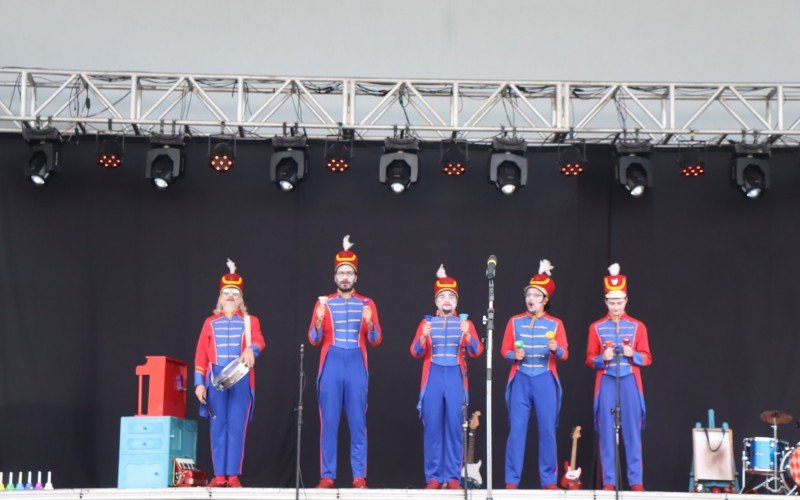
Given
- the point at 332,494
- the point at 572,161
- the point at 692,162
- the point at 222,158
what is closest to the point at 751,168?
the point at 692,162

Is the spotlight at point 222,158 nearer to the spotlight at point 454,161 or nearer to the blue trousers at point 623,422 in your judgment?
the spotlight at point 454,161

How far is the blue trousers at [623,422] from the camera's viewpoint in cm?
987

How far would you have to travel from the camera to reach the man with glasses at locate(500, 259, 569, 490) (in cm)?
987

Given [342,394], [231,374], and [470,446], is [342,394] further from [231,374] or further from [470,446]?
[470,446]

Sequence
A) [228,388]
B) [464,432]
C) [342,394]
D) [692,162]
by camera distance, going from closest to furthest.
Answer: [464,432]
[228,388]
[342,394]
[692,162]

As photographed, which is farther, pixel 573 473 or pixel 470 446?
pixel 470 446

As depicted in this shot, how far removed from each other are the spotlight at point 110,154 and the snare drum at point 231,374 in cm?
217

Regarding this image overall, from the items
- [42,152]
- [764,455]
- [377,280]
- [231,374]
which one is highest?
[42,152]

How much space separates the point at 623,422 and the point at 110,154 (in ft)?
15.1

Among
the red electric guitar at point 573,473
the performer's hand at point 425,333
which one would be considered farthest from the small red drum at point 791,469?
the performer's hand at point 425,333

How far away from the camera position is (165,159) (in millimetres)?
10953

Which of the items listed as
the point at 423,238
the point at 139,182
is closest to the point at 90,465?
the point at 139,182

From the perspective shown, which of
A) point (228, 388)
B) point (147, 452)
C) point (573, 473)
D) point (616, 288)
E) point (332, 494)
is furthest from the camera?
point (573, 473)

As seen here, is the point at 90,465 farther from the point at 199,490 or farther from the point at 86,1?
the point at 86,1
